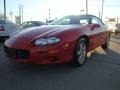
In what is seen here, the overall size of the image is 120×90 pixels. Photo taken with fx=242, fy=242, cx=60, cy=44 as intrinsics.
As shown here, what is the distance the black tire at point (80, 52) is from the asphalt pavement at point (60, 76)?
0.46ft

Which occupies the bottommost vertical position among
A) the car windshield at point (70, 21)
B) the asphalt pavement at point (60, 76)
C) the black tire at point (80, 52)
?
the asphalt pavement at point (60, 76)

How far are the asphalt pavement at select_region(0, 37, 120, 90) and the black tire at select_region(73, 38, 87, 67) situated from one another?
0.46ft

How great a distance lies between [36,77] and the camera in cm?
490

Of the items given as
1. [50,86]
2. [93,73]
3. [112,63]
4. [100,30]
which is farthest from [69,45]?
[100,30]

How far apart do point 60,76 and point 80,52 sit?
1.07 m

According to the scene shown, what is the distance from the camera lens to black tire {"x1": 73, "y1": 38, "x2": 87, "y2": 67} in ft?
18.4

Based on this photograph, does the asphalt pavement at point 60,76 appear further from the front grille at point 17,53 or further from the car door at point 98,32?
the car door at point 98,32

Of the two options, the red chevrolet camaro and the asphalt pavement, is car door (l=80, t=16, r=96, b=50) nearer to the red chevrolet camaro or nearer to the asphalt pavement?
the red chevrolet camaro

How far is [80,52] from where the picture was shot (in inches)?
230

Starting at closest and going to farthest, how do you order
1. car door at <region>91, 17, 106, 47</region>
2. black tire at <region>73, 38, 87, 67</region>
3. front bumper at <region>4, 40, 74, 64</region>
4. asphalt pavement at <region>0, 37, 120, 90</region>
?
asphalt pavement at <region>0, 37, 120, 90</region>, front bumper at <region>4, 40, 74, 64</region>, black tire at <region>73, 38, 87, 67</region>, car door at <region>91, 17, 106, 47</region>

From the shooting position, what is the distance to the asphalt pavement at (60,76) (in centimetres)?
436

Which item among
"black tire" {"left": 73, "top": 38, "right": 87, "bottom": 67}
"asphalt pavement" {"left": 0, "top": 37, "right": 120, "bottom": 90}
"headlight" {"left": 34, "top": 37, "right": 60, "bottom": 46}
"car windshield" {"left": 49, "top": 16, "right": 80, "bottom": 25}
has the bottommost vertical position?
"asphalt pavement" {"left": 0, "top": 37, "right": 120, "bottom": 90}

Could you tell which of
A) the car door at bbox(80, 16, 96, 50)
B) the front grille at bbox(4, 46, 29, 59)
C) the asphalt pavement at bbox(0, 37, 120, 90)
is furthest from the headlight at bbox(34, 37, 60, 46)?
the car door at bbox(80, 16, 96, 50)

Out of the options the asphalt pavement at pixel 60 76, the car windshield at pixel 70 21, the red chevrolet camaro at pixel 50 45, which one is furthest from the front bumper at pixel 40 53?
the car windshield at pixel 70 21
